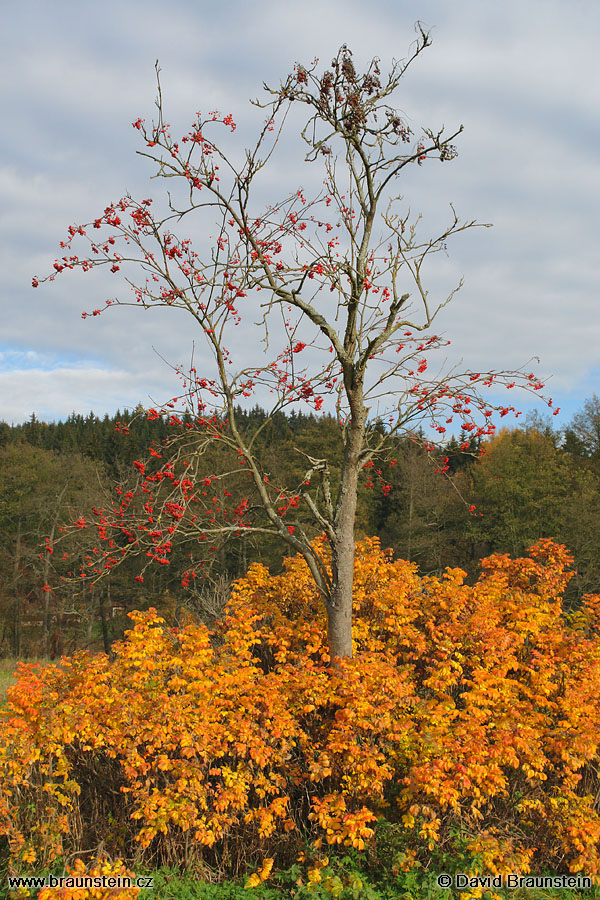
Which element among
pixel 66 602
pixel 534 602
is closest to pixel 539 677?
pixel 534 602

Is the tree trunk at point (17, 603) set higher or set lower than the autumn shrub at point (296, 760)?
lower

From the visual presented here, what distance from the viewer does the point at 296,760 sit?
5.16 metres

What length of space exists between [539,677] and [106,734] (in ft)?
12.1

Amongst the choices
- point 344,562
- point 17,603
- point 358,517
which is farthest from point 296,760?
point 17,603

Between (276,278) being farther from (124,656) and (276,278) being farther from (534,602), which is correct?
(534,602)

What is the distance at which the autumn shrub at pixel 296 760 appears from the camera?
170 inches

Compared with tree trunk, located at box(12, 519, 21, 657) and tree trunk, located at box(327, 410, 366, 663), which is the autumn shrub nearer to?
tree trunk, located at box(327, 410, 366, 663)

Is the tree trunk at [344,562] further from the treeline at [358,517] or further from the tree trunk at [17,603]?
the tree trunk at [17,603]

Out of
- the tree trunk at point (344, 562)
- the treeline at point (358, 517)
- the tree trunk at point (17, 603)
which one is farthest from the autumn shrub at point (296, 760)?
the tree trunk at point (17, 603)

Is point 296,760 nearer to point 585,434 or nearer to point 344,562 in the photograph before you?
point 344,562

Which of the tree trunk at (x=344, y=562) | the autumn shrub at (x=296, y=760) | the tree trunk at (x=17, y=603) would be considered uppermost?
the tree trunk at (x=344, y=562)

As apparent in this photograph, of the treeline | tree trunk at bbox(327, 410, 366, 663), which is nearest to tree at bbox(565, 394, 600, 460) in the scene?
the treeline

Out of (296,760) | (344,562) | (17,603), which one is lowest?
(17,603)

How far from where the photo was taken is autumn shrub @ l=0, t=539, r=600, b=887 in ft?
14.2
